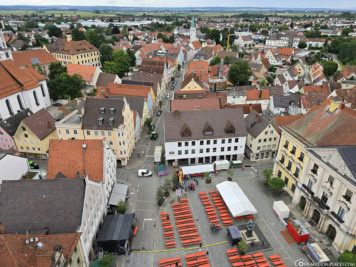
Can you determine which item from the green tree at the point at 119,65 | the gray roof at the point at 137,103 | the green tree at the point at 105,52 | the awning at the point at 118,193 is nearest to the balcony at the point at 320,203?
the awning at the point at 118,193

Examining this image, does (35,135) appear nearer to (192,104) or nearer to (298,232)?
(192,104)

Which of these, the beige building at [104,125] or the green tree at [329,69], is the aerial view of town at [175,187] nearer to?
the beige building at [104,125]

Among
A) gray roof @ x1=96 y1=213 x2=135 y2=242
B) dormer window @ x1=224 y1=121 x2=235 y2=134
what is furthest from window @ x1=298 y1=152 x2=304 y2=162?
gray roof @ x1=96 y1=213 x2=135 y2=242

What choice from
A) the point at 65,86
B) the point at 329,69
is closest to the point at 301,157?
the point at 65,86

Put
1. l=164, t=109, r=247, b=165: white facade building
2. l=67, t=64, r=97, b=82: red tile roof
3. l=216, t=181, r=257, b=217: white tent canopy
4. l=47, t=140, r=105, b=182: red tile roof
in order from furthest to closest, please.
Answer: l=67, t=64, r=97, b=82: red tile roof, l=164, t=109, r=247, b=165: white facade building, l=216, t=181, r=257, b=217: white tent canopy, l=47, t=140, r=105, b=182: red tile roof

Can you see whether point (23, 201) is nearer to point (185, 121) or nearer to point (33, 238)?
point (33, 238)

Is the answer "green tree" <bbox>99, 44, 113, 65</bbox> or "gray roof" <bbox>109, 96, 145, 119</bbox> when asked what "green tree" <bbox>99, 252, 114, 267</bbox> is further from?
"green tree" <bbox>99, 44, 113, 65</bbox>
